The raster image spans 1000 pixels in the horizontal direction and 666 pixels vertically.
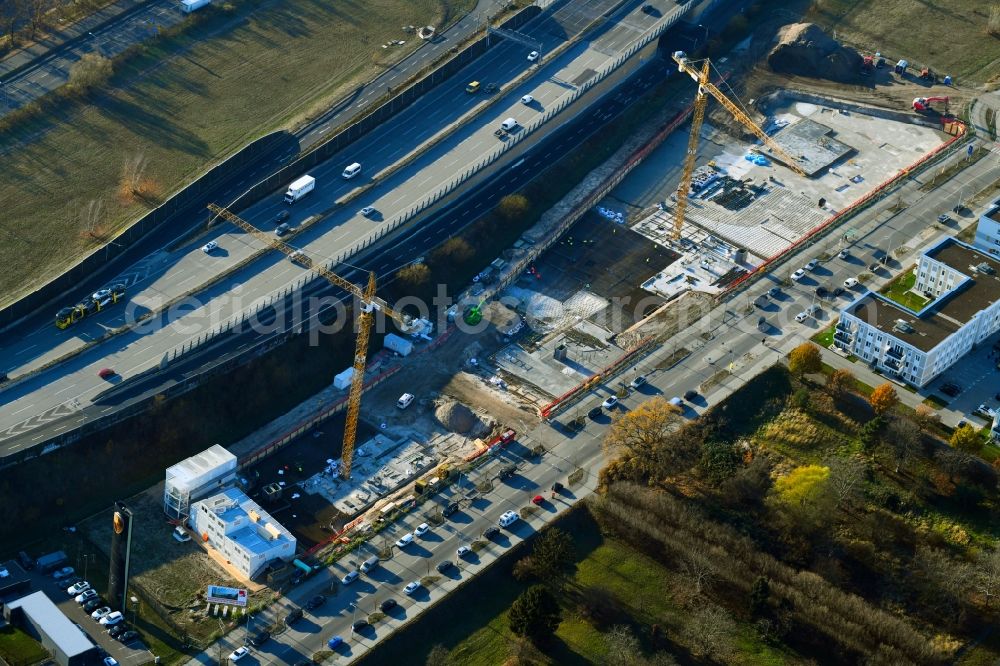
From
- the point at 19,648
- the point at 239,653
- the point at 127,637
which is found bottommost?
the point at 127,637

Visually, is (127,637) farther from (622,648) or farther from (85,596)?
(622,648)

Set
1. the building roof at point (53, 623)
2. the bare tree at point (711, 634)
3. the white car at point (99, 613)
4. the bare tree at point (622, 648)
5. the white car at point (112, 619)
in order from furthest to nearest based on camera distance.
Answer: the white car at point (99, 613), the white car at point (112, 619), the bare tree at point (711, 634), the bare tree at point (622, 648), the building roof at point (53, 623)

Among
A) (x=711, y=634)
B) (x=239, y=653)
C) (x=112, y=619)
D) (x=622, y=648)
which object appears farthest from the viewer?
(x=112, y=619)


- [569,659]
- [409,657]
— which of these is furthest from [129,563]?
[569,659]

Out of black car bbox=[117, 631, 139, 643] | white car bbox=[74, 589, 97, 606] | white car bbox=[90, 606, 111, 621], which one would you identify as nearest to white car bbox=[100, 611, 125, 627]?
white car bbox=[90, 606, 111, 621]

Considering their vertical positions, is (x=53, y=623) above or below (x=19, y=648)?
above

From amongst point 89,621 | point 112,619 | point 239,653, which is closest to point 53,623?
point 89,621

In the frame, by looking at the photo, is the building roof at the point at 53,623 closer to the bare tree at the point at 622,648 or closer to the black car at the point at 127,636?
the black car at the point at 127,636

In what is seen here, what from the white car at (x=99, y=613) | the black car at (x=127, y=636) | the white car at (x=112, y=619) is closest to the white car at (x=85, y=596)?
the white car at (x=99, y=613)
